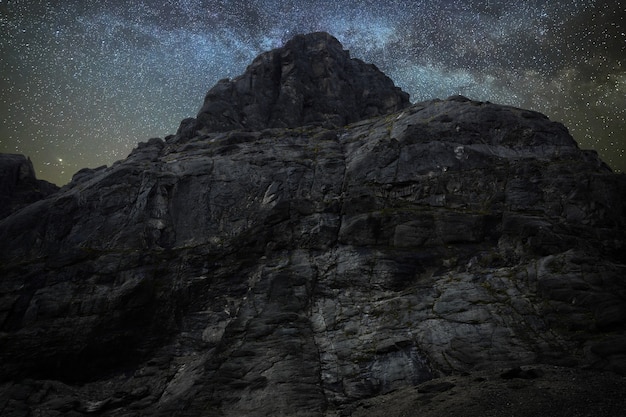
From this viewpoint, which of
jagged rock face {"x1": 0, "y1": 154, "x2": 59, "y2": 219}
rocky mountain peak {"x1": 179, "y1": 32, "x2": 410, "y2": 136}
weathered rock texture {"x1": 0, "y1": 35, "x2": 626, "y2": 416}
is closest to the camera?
weathered rock texture {"x1": 0, "y1": 35, "x2": 626, "y2": 416}

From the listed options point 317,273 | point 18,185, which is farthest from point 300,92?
point 317,273

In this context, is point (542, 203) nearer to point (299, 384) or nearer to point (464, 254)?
point (464, 254)

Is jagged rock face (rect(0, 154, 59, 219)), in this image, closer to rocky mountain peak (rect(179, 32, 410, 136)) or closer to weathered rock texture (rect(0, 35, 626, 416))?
weathered rock texture (rect(0, 35, 626, 416))

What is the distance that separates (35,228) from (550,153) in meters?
52.7

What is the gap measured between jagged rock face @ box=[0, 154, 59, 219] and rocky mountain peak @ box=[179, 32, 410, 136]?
24478 millimetres

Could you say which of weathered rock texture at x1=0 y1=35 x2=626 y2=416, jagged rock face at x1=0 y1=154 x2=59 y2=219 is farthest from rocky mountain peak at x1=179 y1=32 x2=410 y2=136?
jagged rock face at x1=0 y1=154 x2=59 y2=219

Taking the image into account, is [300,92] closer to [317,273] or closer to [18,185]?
[18,185]

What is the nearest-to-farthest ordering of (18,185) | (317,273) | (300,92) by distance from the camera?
1. (317,273)
2. (18,185)
3. (300,92)

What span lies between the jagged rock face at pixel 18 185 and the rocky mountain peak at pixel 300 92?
2448 centimetres

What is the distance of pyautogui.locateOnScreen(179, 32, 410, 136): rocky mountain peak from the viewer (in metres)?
69.2

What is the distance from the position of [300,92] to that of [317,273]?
174 ft

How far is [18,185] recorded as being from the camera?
2368 inches

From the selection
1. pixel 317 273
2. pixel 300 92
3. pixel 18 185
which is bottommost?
pixel 317 273

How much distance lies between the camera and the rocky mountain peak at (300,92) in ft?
227
